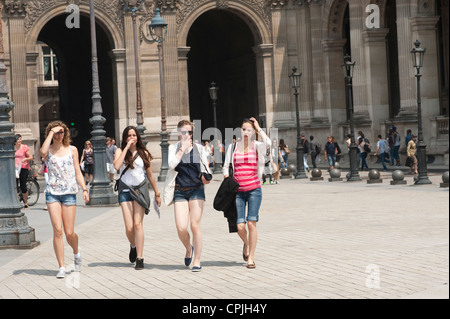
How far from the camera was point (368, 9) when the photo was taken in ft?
133

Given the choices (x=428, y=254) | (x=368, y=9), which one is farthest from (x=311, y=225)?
(x=368, y=9)

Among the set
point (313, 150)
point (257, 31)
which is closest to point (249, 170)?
point (313, 150)

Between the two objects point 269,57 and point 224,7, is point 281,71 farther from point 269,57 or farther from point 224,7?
point 224,7

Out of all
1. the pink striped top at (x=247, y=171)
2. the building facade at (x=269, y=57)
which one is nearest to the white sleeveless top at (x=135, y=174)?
the pink striped top at (x=247, y=171)

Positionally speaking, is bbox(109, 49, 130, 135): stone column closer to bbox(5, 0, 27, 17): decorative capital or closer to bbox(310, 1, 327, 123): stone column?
bbox(5, 0, 27, 17): decorative capital

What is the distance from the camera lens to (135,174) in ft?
41.7

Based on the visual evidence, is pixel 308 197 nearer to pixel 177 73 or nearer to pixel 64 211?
pixel 64 211

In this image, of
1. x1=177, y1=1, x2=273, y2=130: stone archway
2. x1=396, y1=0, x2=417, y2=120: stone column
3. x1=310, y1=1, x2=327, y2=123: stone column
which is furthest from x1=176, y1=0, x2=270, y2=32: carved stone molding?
x1=396, y1=0, x2=417, y2=120: stone column

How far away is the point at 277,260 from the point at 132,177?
207 cm

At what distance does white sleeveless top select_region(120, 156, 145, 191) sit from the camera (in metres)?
12.6

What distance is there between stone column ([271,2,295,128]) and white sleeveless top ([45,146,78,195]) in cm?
3458

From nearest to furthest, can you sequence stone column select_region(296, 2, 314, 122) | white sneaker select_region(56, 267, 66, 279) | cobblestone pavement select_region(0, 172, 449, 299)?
cobblestone pavement select_region(0, 172, 449, 299) < white sneaker select_region(56, 267, 66, 279) < stone column select_region(296, 2, 314, 122)

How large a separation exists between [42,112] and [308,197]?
207 feet

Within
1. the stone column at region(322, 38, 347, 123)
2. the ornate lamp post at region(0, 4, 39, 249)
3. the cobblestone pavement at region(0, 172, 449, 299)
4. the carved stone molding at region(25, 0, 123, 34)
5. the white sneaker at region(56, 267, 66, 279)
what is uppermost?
the carved stone molding at region(25, 0, 123, 34)
